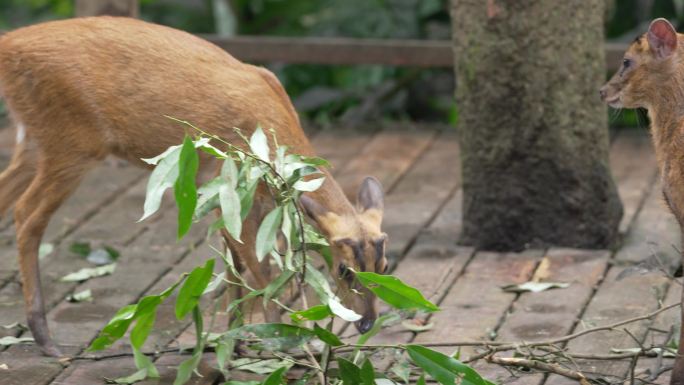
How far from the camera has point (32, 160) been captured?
19.9ft

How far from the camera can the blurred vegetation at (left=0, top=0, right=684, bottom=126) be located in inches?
400

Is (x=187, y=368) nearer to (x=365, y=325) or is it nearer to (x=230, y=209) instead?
(x=230, y=209)

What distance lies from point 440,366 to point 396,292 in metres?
0.31

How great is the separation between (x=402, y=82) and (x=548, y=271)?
12.3 feet

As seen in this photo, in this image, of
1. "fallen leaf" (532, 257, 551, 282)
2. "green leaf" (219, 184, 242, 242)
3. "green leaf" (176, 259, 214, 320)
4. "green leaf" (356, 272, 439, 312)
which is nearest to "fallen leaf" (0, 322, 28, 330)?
"green leaf" (176, 259, 214, 320)

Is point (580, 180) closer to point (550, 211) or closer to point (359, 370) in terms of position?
point (550, 211)

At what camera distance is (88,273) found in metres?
6.70

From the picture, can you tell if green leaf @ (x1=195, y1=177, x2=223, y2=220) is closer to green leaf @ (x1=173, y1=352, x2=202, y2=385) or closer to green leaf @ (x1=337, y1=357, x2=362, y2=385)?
green leaf @ (x1=173, y1=352, x2=202, y2=385)

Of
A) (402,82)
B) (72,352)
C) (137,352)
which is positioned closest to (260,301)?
(72,352)

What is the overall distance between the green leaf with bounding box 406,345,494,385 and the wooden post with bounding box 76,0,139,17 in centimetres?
424

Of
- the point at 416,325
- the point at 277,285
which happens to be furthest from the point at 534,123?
the point at 277,285

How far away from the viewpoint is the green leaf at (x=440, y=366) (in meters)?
4.66

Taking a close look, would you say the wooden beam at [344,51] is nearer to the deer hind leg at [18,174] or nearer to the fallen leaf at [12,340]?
the deer hind leg at [18,174]

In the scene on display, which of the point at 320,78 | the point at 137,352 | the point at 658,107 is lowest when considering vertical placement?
the point at 320,78
